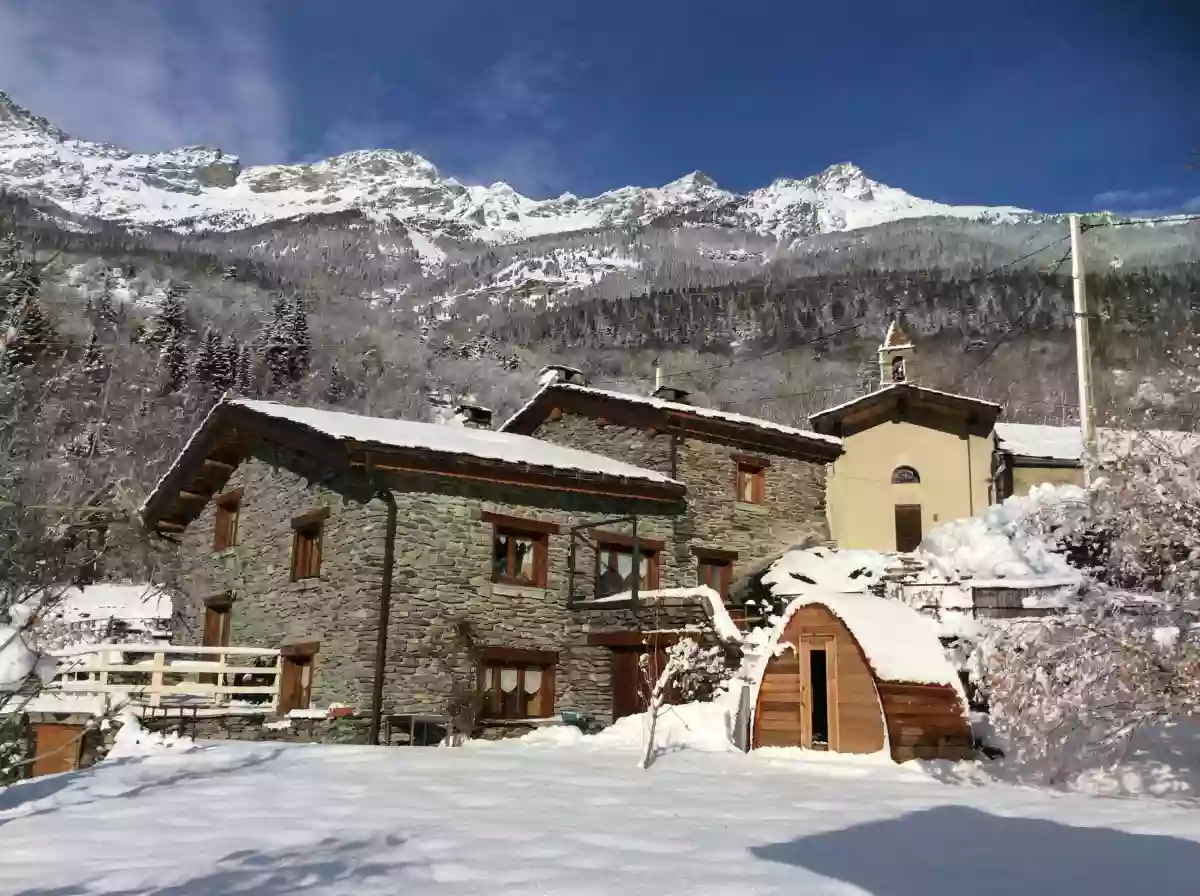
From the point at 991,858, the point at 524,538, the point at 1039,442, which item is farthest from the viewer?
the point at 1039,442

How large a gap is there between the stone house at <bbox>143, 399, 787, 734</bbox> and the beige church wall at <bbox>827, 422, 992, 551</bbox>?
696 cm

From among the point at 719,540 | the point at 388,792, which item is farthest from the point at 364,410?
the point at 388,792

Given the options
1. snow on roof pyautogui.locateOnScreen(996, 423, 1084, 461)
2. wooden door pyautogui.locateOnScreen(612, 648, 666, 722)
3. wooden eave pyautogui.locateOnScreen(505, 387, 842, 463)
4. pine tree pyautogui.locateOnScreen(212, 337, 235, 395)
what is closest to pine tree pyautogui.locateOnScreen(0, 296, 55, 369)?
wooden door pyautogui.locateOnScreen(612, 648, 666, 722)

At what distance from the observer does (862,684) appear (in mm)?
13922

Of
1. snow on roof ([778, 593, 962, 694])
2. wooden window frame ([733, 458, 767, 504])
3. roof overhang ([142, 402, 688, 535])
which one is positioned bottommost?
snow on roof ([778, 593, 962, 694])

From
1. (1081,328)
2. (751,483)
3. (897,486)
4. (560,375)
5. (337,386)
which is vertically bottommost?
(751,483)

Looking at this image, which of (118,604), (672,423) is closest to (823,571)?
(672,423)

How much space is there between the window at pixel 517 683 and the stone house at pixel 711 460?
12.1ft

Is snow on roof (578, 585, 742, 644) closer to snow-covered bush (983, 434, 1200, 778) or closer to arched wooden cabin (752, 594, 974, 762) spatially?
arched wooden cabin (752, 594, 974, 762)

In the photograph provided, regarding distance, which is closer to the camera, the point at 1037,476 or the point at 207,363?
the point at 1037,476

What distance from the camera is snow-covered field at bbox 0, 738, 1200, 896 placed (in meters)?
7.18

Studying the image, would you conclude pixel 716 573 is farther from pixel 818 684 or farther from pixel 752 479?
pixel 818 684

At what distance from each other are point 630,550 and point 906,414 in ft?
36.9

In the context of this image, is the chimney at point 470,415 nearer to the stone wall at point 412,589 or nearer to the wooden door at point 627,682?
the stone wall at point 412,589
